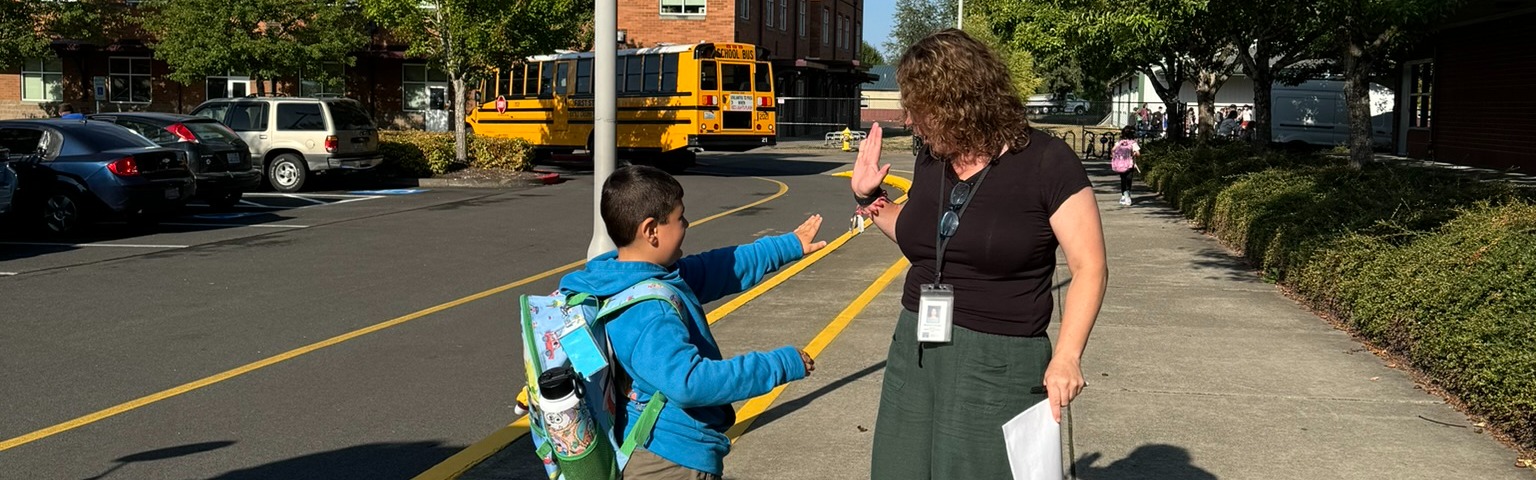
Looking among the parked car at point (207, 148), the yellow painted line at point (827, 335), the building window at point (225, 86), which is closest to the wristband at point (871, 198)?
the yellow painted line at point (827, 335)

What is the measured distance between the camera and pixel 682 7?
44.2m

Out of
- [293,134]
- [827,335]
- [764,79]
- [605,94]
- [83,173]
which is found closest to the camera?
[605,94]

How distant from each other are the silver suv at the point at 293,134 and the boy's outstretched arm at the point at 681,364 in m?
20.3

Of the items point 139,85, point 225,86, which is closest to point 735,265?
point 225,86

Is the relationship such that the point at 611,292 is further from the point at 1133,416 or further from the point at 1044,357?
the point at 1133,416

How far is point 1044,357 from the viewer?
3.20 meters

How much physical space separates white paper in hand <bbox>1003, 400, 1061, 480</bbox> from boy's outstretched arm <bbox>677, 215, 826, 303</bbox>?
0.74 meters

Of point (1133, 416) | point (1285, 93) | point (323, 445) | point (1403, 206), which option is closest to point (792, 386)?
point (1133, 416)

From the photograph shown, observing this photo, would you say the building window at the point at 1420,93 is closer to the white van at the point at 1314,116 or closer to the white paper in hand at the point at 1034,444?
the white van at the point at 1314,116

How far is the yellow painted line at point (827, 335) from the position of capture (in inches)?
239

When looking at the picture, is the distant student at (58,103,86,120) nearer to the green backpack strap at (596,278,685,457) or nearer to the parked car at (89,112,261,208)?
the parked car at (89,112,261,208)

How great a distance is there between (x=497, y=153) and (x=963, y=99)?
2345cm

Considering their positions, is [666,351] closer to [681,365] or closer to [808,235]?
[681,365]

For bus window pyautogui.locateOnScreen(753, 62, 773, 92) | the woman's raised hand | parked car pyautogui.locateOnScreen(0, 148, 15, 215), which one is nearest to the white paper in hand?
the woman's raised hand
